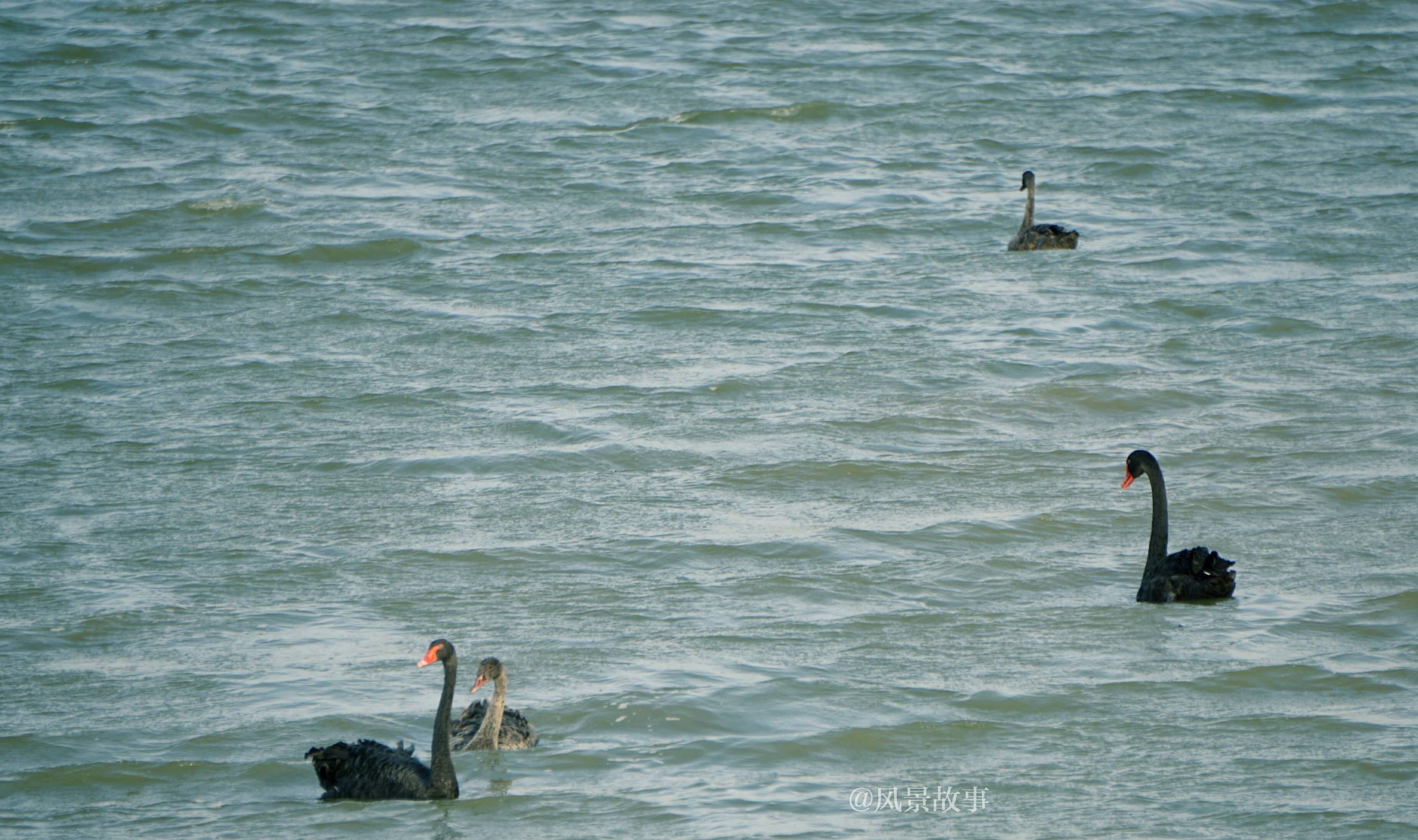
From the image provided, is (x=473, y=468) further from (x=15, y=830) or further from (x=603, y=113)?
(x=603, y=113)

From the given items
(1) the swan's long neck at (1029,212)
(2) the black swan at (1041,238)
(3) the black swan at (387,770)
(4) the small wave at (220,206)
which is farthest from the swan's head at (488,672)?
(4) the small wave at (220,206)

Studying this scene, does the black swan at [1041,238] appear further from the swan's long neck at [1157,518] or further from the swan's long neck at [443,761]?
the swan's long neck at [443,761]

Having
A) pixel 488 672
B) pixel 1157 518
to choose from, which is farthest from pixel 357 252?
pixel 488 672

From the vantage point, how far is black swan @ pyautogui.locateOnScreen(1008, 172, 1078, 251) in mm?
15984

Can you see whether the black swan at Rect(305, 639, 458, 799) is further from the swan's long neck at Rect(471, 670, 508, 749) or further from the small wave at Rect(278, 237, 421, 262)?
the small wave at Rect(278, 237, 421, 262)

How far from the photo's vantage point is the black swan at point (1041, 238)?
16.0m

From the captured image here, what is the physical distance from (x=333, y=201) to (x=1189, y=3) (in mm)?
14446

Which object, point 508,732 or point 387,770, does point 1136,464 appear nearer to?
point 508,732

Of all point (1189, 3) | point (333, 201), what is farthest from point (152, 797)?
point (1189, 3)

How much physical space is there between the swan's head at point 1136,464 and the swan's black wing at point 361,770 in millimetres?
4378

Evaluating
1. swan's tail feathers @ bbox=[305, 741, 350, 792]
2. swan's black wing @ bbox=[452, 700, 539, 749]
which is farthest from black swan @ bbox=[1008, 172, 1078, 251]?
swan's tail feathers @ bbox=[305, 741, 350, 792]

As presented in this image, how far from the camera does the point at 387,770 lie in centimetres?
673

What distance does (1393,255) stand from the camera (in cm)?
1548

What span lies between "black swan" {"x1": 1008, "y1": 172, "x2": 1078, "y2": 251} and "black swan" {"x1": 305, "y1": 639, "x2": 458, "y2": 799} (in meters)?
10.3
